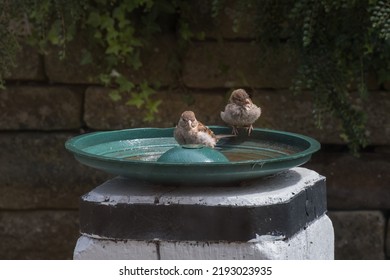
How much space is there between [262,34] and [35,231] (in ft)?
5.84

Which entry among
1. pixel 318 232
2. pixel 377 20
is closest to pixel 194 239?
pixel 318 232

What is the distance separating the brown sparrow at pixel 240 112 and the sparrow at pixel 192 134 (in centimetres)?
17

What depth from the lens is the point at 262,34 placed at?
4.80 metres

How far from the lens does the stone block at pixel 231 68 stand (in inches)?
204

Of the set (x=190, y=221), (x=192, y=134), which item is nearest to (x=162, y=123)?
(x=192, y=134)

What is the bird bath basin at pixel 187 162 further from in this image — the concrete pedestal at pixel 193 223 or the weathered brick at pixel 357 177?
the weathered brick at pixel 357 177

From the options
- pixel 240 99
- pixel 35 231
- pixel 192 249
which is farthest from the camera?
pixel 35 231

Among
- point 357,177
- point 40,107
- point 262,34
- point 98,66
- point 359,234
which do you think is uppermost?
point 262,34

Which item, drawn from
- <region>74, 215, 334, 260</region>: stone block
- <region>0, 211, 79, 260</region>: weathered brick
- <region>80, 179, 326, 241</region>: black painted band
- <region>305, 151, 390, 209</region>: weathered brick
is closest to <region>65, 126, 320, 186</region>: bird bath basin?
<region>80, 179, 326, 241</region>: black painted band

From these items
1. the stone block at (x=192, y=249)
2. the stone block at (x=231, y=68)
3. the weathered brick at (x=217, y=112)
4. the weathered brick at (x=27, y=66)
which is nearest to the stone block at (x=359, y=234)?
the weathered brick at (x=217, y=112)

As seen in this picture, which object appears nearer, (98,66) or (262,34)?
(262,34)

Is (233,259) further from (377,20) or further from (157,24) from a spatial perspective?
(157,24)

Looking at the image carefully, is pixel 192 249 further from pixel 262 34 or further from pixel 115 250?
pixel 262 34

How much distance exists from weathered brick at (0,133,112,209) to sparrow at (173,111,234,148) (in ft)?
5.33
